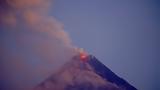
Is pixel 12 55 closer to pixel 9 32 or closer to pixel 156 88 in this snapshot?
pixel 9 32

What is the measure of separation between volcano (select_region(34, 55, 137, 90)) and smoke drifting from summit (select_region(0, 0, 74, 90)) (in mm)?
140

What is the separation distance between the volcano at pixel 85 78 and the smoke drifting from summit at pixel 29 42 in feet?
0.46

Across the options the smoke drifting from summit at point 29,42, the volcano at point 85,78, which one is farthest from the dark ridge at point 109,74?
the smoke drifting from summit at point 29,42

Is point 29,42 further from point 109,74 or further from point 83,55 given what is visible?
point 109,74

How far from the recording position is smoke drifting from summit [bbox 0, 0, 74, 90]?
3889 mm

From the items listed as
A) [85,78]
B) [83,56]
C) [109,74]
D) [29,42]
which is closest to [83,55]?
[83,56]

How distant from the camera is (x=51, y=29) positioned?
3.92 m

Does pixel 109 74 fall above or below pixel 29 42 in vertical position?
below

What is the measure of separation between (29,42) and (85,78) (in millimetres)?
1096

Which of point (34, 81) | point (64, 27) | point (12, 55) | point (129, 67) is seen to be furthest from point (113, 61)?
point (12, 55)

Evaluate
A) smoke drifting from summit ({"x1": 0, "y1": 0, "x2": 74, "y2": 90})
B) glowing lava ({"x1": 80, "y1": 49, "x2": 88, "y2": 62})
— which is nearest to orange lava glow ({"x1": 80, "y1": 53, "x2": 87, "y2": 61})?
glowing lava ({"x1": 80, "y1": 49, "x2": 88, "y2": 62})

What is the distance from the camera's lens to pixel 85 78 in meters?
4.05

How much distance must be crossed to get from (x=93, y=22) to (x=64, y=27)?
19.1 inches

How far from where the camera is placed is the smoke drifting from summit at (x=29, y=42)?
3889mm
